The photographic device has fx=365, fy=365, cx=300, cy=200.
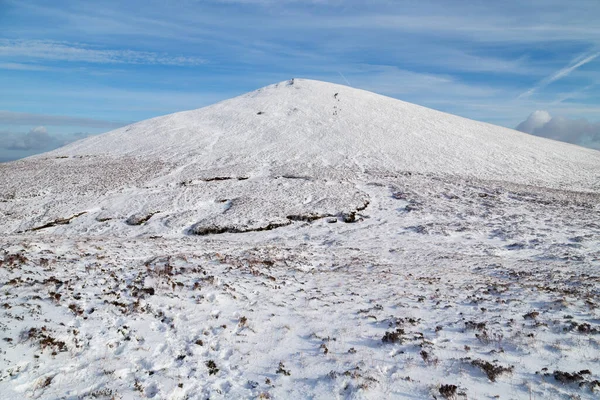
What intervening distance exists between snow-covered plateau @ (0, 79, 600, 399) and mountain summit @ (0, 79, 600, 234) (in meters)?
0.37

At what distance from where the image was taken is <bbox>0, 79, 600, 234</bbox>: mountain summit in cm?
3083

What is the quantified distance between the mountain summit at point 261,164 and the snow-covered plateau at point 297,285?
1.22 ft

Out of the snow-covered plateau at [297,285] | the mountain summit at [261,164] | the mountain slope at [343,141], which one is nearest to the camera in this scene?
the snow-covered plateau at [297,285]

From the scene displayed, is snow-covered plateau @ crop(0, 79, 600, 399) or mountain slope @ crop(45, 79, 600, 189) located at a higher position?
mountain slope @ crop(45, 79, 600, 189)

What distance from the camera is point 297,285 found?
13.8 metres

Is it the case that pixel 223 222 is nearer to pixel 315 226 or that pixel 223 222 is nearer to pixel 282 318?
pixel 315 226

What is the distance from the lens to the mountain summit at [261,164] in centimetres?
3083

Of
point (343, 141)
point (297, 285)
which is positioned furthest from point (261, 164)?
point (297, 285)

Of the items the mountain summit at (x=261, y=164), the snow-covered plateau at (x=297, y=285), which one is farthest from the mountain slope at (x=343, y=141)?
the snow-covered plateau at (x=297, y=285)

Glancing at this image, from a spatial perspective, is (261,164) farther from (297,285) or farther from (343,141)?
(297,285)

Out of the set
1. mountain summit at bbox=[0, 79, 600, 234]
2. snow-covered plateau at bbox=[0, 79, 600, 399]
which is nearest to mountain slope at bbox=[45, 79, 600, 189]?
mountain summit at bbox=[0, 79, 600, 234]

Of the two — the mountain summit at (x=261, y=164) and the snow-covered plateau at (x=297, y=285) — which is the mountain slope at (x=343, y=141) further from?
the snow-covered plateau at (x=297, y=285)

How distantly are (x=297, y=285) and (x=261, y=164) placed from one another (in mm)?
33837

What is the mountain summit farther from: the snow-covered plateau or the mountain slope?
the snow-covered plateau
